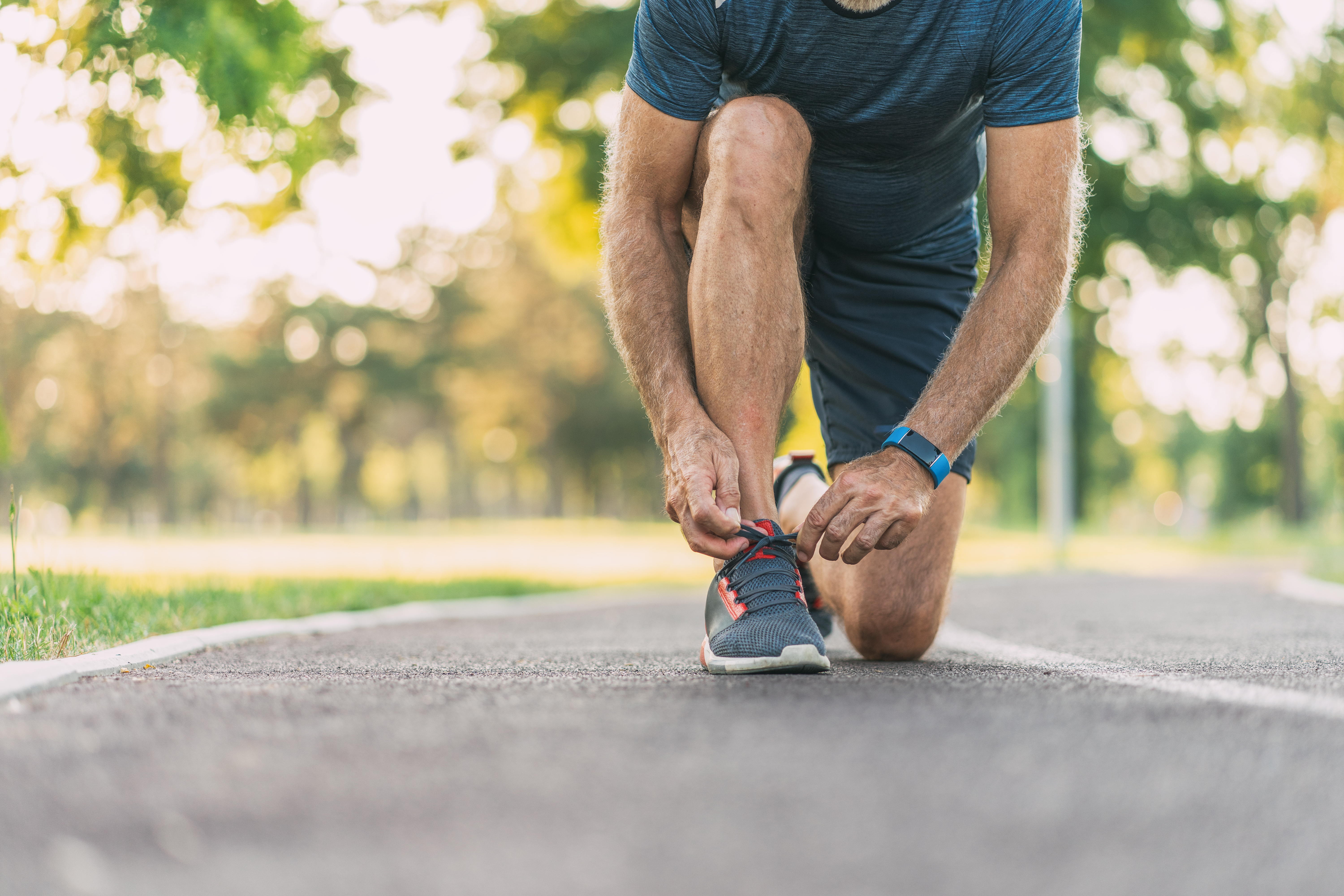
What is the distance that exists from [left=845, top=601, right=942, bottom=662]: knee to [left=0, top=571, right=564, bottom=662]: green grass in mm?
1926

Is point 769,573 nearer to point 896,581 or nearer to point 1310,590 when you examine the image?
point 896,581

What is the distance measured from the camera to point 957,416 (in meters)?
2.53

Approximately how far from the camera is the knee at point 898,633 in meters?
3.27

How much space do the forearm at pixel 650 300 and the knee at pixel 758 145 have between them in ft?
0.76

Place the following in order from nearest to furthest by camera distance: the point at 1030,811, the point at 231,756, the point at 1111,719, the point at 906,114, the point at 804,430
A: 1. the point at 1030,811
2. the point at 231,756
3. the point at 1111,719
4. the point at 906,114
5. the point at 804,430

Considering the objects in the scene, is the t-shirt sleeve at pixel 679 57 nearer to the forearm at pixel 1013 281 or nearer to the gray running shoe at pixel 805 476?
the forearm at pixel 1013 281

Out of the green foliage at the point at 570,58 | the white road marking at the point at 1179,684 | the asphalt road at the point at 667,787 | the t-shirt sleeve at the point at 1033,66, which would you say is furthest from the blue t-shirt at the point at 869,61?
the green foliage at the point at 570,58

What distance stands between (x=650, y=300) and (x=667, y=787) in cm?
157

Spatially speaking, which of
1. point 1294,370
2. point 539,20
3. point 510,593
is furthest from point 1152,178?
point 1294,370

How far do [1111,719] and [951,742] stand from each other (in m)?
0.32

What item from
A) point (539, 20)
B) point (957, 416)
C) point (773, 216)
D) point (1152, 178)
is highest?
point (539, 20)

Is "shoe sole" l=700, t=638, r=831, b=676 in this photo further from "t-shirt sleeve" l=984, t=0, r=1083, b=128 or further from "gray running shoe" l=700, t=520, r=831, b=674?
"t-shirt sleeve" l=984, t=0, r=1083, b=128

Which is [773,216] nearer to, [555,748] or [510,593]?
[555,748]

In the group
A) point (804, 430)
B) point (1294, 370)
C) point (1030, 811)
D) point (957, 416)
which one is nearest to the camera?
point (1030, 811)
